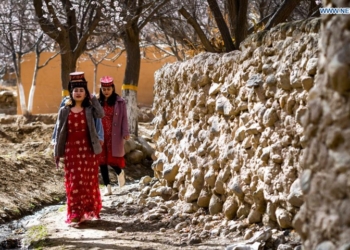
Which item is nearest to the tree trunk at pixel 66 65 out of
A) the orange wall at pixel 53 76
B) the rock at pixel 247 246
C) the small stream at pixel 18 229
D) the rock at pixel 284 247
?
the small stream at pixel 18 229

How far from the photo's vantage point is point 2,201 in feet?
22.3

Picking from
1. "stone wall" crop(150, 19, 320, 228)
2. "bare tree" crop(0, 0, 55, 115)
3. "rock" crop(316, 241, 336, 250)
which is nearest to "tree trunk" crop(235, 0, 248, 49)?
"stone wall" crop(150, 19, 320, 228)

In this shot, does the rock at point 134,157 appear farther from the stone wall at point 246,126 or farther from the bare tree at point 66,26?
A: the stone wall at point 246,126

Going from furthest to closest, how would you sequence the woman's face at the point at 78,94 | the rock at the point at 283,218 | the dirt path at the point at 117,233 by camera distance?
the woman's face at the point at 78,94 < the dirt path at the point at 117,233 < the rock at the point at 283,218

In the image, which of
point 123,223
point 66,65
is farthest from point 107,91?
point 66,65

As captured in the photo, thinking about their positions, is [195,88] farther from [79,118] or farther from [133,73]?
[133,73]

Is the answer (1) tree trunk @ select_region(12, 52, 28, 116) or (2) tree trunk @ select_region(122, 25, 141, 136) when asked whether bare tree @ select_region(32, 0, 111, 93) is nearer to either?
(2) tree trunk @ select_region(122, 25, 141, 136)

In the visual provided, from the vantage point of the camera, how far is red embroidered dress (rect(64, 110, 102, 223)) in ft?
17.9

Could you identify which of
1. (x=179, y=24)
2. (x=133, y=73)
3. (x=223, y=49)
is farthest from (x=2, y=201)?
(x=179, y=24)

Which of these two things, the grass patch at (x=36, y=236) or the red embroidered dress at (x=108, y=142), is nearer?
the grass patch at (x=36, y=236)

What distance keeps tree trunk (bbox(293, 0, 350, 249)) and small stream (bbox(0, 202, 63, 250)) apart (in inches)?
150

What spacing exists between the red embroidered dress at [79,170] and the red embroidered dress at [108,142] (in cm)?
116

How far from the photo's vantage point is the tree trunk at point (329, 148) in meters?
1.73

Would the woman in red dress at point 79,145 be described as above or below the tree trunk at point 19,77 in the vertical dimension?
below
